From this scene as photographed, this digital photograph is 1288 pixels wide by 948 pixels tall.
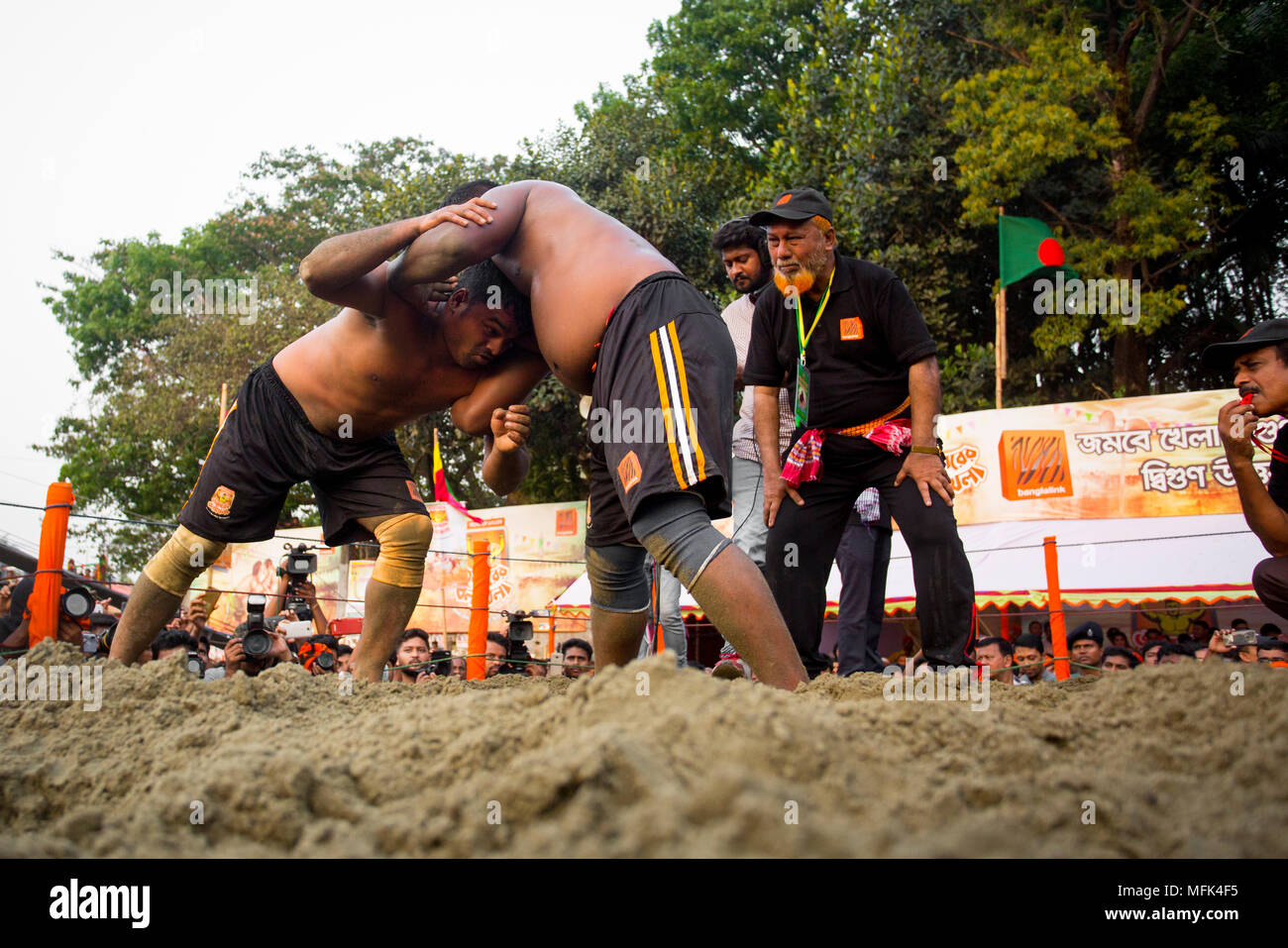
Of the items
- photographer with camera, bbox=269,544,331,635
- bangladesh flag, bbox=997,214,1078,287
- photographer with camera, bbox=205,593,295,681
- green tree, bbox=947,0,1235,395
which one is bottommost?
photographer with camera, bbox=205,593,295,681

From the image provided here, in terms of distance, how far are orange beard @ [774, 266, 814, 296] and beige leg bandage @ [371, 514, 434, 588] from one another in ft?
4.86

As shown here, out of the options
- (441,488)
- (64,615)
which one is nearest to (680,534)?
(64,615)

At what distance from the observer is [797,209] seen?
312 centimetres

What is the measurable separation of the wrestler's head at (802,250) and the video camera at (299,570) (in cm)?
264

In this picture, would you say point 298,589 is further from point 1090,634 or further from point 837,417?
point 1090,634

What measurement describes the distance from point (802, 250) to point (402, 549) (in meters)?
1.71

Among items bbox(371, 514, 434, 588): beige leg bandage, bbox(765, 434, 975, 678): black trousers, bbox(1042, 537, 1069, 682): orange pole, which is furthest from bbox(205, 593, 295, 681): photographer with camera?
bbox(1042, 537, 1069, 682): orange pole

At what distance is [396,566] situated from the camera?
3215 millimetres

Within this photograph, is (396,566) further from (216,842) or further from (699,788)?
(699,788)

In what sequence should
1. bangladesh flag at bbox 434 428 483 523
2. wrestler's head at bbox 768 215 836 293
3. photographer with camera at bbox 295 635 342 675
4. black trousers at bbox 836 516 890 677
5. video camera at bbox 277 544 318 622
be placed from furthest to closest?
1. bangladesh flag at bbox 434 428 483 523
2. photographer with camera at bbox 295 635 342 675
3. video camera at bbox 277 544 318 622
4. black trousers at bbox 836 516 890 677
5. wrestler's head at bbox 768 215 836 293

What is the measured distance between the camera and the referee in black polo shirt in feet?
9.50

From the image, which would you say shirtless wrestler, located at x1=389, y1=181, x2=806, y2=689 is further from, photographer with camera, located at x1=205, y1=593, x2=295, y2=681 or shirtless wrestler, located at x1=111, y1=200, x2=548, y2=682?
photographer with camera, located at x1=205, y1=593, x2=295, y2=681
